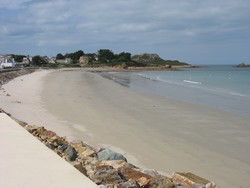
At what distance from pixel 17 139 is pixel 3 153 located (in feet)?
3.19

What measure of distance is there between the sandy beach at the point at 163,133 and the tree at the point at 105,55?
4830 inches

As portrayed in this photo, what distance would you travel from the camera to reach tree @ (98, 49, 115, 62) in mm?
141250

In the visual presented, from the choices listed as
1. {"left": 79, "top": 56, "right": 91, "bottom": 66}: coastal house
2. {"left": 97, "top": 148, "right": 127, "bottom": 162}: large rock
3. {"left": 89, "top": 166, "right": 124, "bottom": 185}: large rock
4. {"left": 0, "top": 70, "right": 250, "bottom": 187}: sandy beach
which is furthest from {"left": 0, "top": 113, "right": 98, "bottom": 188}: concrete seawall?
{"left": 79, "top": 56, "right": 91, "bottom": 66}: coastal house

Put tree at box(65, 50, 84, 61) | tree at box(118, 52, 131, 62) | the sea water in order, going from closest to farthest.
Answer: the sea water < tree at box(118, 52, 131, 62) < tree at box(65, 50, 84, 61)

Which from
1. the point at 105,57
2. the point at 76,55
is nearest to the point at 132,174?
the point at 105,57

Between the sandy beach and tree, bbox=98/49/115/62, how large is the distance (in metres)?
123

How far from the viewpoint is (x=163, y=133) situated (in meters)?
11.6

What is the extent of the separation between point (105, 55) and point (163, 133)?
133m

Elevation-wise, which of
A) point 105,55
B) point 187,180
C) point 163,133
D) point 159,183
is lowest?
point 105,55

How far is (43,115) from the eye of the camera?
14.3 metres

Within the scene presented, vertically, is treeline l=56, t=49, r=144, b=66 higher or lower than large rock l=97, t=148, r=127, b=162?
lower

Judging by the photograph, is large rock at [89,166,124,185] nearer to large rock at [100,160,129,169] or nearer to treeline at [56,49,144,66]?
large rock at [100,160,129,169]

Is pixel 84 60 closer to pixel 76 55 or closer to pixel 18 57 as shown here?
pixel 76 55

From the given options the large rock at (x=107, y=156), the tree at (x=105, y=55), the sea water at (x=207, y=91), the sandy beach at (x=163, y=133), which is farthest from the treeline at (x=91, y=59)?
the large rock at (x=107, y=156)
